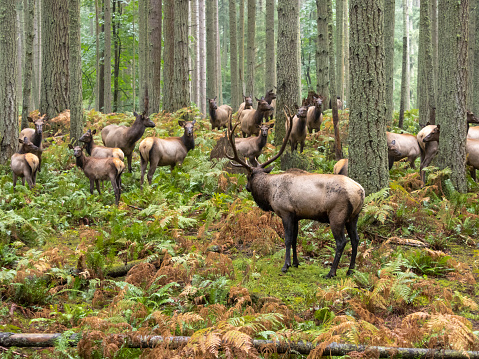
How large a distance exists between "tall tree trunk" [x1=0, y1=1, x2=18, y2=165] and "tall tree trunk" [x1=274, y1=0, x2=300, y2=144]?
24.7ft

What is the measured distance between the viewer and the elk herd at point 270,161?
258 inches

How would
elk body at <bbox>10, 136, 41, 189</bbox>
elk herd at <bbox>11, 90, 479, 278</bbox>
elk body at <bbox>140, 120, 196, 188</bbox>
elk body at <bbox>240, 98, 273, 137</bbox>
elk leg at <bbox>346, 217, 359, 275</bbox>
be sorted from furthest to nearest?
elk body at <bbox>240, 98, 273, 137</bbox>, elk body at <bbox>140, 120, 196, 188</bbox>, elk body at <bbox>10, 136, 41, 189</bbox>, elk leg at <bbox>346, 217, 359, 275</bbox>, elk herd at <bbox>11, 90, 479, 278</bbox>

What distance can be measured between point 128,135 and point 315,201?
8755 millimetres

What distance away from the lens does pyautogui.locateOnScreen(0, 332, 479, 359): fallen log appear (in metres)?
4.19

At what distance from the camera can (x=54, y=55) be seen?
677 inches

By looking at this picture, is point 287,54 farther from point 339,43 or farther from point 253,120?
point 339,43

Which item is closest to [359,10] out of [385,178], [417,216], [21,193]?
[385,178]

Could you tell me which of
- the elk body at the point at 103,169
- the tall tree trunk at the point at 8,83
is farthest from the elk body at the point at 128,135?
the tall tree trunk at the point at 8,83

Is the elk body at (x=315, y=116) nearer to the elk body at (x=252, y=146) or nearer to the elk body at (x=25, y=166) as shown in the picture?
the elk body at (x=252, y=146)

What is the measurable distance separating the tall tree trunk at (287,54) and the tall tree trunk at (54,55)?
30.6 ft

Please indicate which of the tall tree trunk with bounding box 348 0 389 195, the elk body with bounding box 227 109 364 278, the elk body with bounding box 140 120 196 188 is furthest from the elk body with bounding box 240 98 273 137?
the elk body with bounding box 227 109 364 278

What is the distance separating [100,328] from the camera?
15.3 feet

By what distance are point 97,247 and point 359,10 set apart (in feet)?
21.3

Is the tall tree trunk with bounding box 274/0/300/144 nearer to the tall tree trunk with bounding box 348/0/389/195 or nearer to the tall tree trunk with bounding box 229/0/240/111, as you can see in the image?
the tall tree trunk with bounding box 348/0/389/195
